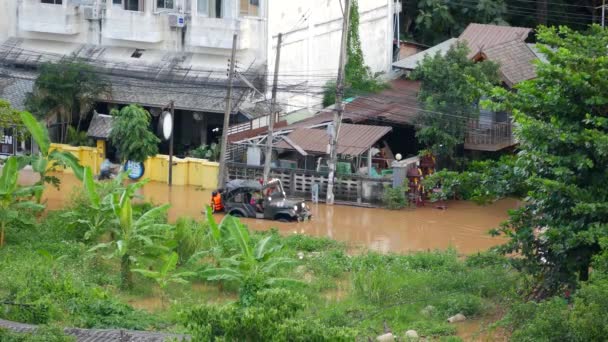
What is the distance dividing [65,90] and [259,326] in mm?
24728

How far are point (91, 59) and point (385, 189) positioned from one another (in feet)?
38.7

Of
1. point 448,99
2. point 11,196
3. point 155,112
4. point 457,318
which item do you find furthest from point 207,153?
point 457,318

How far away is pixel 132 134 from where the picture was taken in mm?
30031

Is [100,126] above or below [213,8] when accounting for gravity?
below

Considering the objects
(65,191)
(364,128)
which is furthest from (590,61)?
(65,191)

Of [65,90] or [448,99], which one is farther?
[65,90]

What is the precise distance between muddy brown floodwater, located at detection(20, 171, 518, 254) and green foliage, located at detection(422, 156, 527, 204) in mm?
6001

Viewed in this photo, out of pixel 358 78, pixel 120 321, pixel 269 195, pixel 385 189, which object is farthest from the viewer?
pixel 358 78

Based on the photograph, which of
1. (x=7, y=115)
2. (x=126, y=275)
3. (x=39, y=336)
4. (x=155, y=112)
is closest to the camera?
(x=39, y=336)

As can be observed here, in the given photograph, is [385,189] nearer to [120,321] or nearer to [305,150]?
[305,150]

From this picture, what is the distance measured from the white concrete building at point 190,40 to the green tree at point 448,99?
16.6 feet

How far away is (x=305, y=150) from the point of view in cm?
3095

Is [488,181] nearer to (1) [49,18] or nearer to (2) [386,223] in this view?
(2) [386,223]

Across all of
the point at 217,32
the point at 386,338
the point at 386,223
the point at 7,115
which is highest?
the point at 217,32
